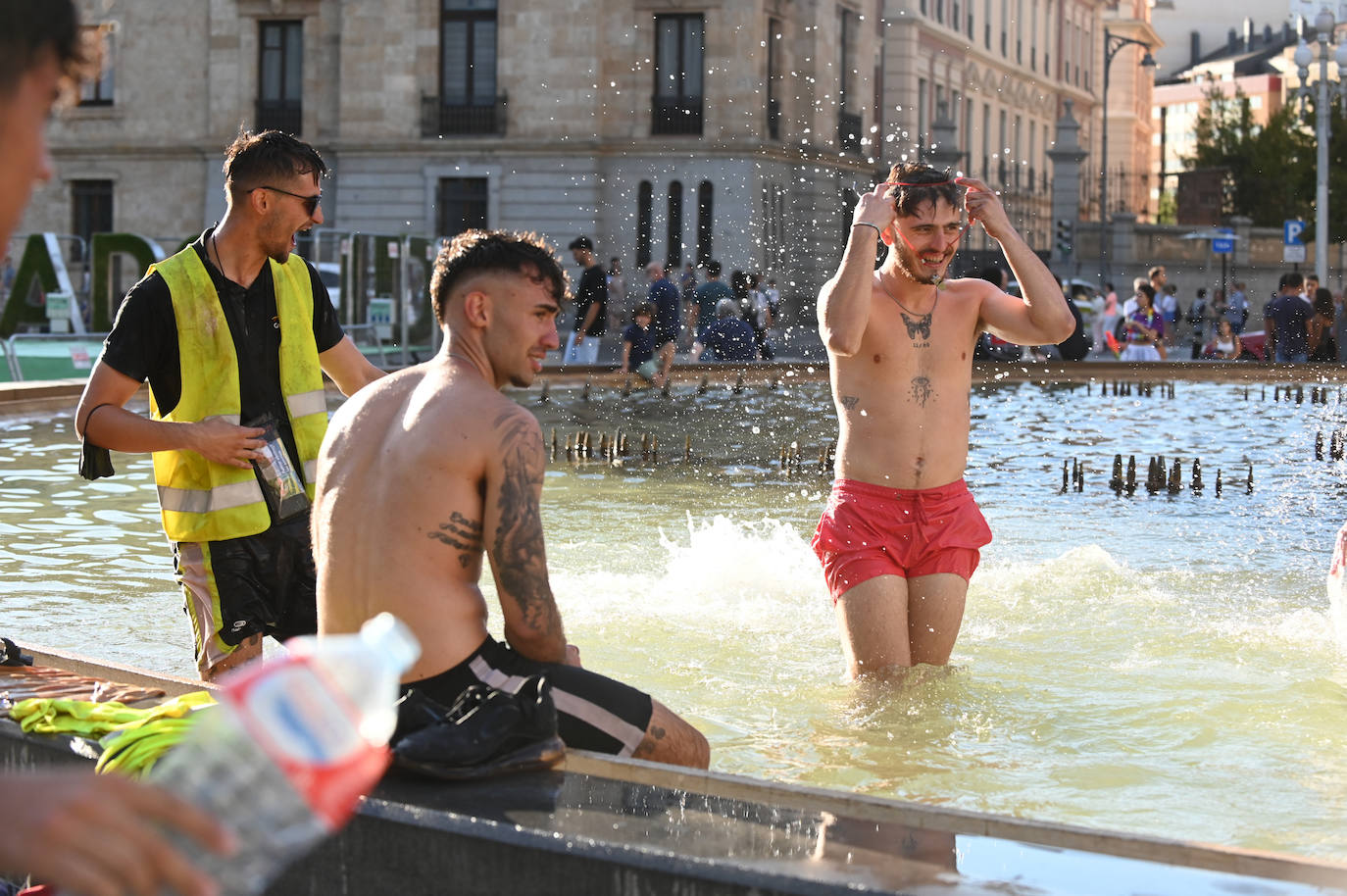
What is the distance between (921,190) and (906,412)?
28.6 inches

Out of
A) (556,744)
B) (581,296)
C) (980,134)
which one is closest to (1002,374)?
(581,296)

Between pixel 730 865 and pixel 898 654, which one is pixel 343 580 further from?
pixel 898 654

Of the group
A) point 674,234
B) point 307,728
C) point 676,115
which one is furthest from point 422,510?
point 676,115

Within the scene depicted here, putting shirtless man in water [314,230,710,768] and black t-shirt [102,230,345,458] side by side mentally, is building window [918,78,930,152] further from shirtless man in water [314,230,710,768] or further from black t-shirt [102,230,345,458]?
shirtless man in water [314,230,710,768]

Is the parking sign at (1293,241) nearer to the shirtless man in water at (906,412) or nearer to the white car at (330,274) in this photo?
the white car at (330,274)

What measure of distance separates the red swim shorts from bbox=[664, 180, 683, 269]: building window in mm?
33635

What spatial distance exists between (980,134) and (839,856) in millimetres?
60438

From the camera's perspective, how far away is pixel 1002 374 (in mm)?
22953

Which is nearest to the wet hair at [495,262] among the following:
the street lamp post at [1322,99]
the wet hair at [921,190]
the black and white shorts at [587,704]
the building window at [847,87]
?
the black and white shorts at [587,704]

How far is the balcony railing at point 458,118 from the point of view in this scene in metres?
40.1

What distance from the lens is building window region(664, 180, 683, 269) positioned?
3919cm

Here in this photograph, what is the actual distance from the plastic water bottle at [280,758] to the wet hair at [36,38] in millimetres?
582

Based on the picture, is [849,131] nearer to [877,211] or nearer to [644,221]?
[644,221]

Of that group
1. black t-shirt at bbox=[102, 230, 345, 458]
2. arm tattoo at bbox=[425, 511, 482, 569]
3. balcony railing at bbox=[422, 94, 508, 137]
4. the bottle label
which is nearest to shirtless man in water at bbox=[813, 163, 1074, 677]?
black t-shirt at bbox=[102, 230, 345, 458]
